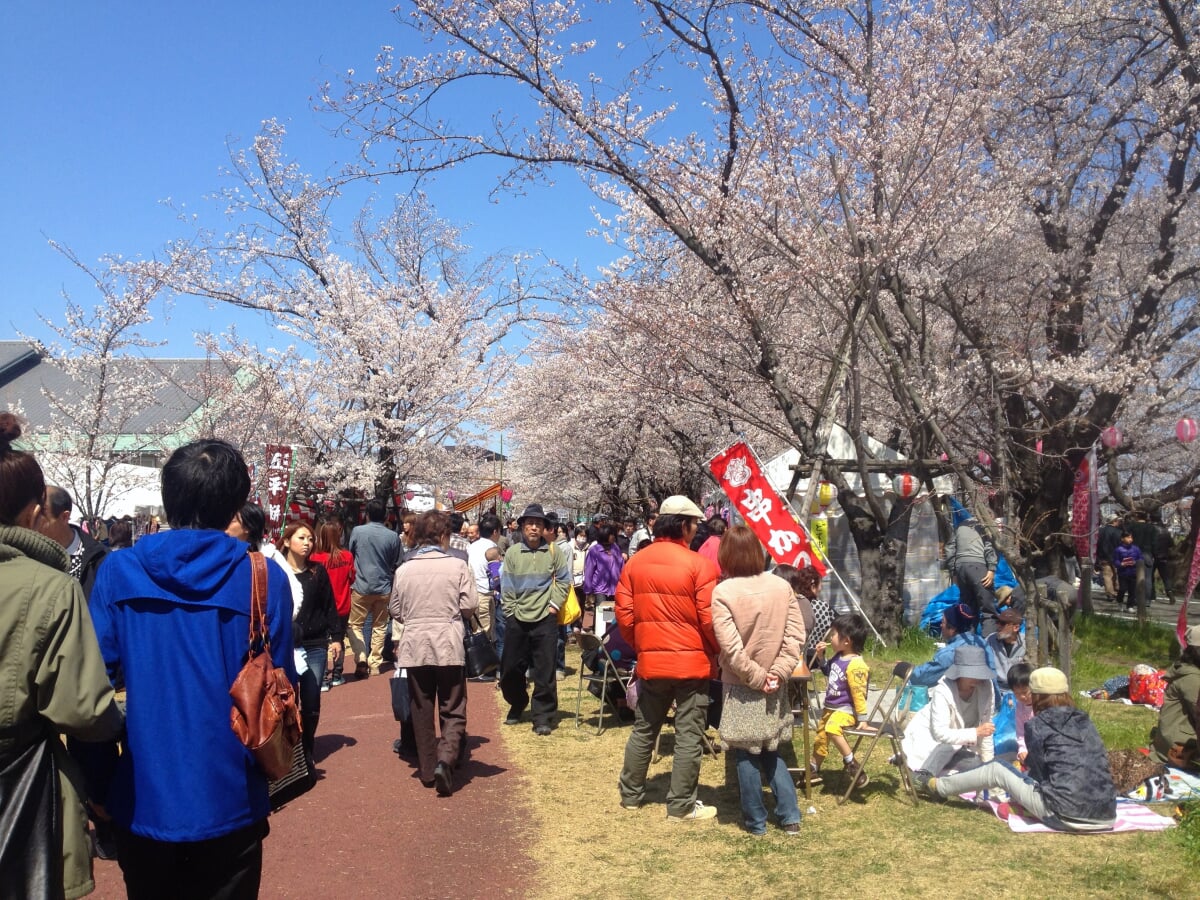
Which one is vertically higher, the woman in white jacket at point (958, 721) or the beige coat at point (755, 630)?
the beige coat at point (755, 630)

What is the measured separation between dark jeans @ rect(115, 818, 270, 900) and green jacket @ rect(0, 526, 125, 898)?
17 cm

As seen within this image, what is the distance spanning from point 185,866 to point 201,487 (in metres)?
1.02

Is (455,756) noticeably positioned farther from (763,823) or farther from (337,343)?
(337,343)

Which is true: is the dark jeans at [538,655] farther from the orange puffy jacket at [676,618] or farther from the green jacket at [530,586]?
the orange puffy jacket at [676,618]

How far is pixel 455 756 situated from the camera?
6.32 m

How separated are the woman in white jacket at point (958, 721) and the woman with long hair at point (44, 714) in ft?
16.7

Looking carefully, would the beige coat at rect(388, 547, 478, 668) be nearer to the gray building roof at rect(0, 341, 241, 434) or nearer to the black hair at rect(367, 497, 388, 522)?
the black hair at rect(367, 497, 388, 522)

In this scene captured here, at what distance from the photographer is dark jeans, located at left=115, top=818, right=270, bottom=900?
2.58 meters

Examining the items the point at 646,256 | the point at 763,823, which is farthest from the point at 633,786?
the point at 646,256

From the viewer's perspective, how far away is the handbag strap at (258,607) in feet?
8.81

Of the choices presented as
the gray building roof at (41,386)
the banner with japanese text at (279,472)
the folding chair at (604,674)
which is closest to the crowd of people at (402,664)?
the folding chair at (604,674)

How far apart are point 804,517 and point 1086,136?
5.86 metres

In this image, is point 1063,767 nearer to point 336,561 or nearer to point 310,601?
point 310,601

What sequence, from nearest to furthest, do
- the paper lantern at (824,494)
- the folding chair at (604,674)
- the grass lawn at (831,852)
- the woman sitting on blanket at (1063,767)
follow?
1. the grass lawn at (831,852)
2. the woman sitting on blanket at (1063,767)
3. the folding chair at (604,674)
4. the paper lantern at (824,494)
